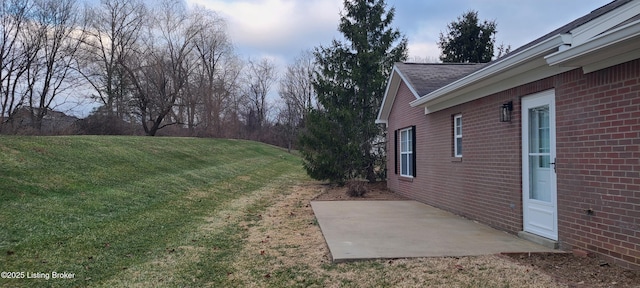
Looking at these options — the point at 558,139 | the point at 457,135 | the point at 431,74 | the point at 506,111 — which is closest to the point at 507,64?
the point at 506,111

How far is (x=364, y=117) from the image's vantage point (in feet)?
54.9

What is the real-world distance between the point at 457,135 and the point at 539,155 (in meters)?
2.90

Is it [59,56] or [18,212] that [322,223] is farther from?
[59,56]

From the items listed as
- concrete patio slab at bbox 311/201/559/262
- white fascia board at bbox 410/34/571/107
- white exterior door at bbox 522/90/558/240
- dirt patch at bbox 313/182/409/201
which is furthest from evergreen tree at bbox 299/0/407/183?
white exterior door at bbox 522/90/558/240

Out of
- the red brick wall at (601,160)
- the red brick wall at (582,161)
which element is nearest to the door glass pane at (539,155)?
the red brick wall at (582,161)

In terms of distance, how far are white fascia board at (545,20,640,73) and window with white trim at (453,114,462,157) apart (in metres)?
3.96

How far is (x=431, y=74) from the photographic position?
38.8 ft

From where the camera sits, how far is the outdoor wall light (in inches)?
267

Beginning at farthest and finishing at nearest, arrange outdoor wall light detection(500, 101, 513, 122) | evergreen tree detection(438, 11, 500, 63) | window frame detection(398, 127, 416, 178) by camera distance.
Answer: evergreen tree detection(438, 11, 500, 63), window frame detection(398, 127, 416, 178), outdoor wall light detection(500, 101, 513, 122)

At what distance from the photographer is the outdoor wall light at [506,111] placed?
6781 mm

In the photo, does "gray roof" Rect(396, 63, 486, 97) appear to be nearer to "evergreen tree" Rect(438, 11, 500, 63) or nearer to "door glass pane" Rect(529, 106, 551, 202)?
"door glass pane" Rect(529, 106, 551, 202)

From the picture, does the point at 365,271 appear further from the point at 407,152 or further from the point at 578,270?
the point at 407,152

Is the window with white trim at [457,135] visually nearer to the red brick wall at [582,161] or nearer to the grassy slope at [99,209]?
the red brick wall at [582,161]

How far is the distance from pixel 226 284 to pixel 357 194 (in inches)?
349
